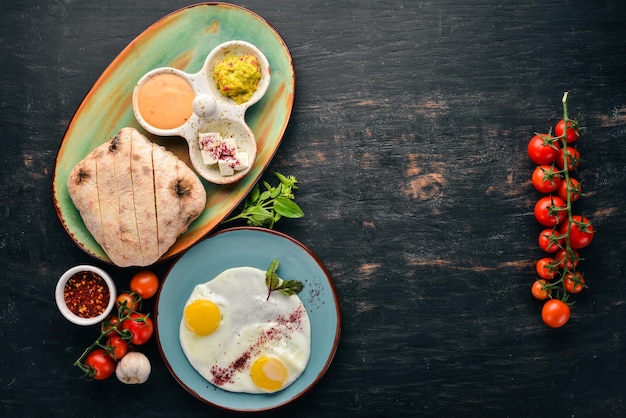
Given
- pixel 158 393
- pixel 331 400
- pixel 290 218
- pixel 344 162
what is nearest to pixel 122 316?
pixel 158 393

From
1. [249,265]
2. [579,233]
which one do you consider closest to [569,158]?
[579,233]

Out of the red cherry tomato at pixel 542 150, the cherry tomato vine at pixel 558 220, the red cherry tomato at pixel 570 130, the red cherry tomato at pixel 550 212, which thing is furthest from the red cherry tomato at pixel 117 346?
the red cherry tomato at pixel 570 130

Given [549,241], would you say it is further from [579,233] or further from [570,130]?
[570,130]

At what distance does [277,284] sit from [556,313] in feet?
6.80

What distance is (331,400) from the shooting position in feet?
14.5

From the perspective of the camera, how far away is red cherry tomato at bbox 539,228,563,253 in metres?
4.23

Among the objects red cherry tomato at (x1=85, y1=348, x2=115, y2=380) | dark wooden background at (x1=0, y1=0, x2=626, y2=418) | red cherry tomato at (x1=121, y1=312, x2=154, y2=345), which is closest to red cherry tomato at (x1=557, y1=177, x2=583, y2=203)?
dark wooden background at (x1=0, y1=0, x2=626, y2=418)

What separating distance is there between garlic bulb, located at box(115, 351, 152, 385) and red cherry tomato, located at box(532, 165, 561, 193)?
10.4 ft

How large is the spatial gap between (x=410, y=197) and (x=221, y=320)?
1.70 m

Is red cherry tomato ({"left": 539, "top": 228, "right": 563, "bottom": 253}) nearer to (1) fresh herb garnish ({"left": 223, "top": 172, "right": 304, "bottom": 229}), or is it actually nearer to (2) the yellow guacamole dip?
(1) fresh herb garnish ({"left": 223, "top": 172, "right": 304, "bottom": 229})

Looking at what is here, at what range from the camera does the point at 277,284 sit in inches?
164

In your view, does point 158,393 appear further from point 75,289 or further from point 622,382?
point 622,382

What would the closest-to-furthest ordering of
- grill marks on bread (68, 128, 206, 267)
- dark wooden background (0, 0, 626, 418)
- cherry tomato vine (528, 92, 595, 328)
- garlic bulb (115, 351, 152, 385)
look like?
grill marks on bread (68, 128, 206, 267) → garlic bulb (115, 351, 152, 385) → cherry tomato vine (528, 92, 595, 328) → dark wooden background (0, 0, 626, 418)

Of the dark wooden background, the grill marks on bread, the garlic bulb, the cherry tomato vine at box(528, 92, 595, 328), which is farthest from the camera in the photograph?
the dark wooden background
